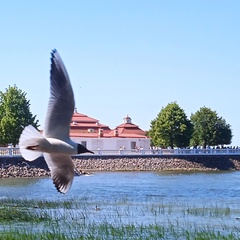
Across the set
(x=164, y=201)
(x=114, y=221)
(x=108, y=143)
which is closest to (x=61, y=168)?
(x=114, y=221)

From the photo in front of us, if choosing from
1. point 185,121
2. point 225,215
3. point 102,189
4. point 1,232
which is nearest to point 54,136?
point 1,232

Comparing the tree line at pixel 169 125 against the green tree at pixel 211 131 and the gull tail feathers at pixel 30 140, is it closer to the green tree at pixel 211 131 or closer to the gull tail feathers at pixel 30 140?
the green tree at pixel 211 131

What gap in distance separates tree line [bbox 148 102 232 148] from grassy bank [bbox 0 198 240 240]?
49596 millimetres

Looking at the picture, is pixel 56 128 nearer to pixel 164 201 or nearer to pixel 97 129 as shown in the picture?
pixel 164 201

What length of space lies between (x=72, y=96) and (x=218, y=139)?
293 ft

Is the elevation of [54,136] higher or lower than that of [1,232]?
higher

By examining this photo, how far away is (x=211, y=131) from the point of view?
9700 cm

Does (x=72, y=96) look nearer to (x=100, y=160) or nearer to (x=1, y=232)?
(x=1, y=232)

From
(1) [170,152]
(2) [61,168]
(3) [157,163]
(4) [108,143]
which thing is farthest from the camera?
(4) [108,143]

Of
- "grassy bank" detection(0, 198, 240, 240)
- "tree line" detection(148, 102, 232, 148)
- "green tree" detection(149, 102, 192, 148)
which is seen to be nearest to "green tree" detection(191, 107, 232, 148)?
"tree line" detection(148, 102, 232, 148)

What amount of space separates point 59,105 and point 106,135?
3317 inches

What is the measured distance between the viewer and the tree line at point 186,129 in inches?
3442

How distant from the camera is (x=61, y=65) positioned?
846 cm

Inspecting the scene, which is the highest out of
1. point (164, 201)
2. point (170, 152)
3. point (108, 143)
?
point (108, 143)
